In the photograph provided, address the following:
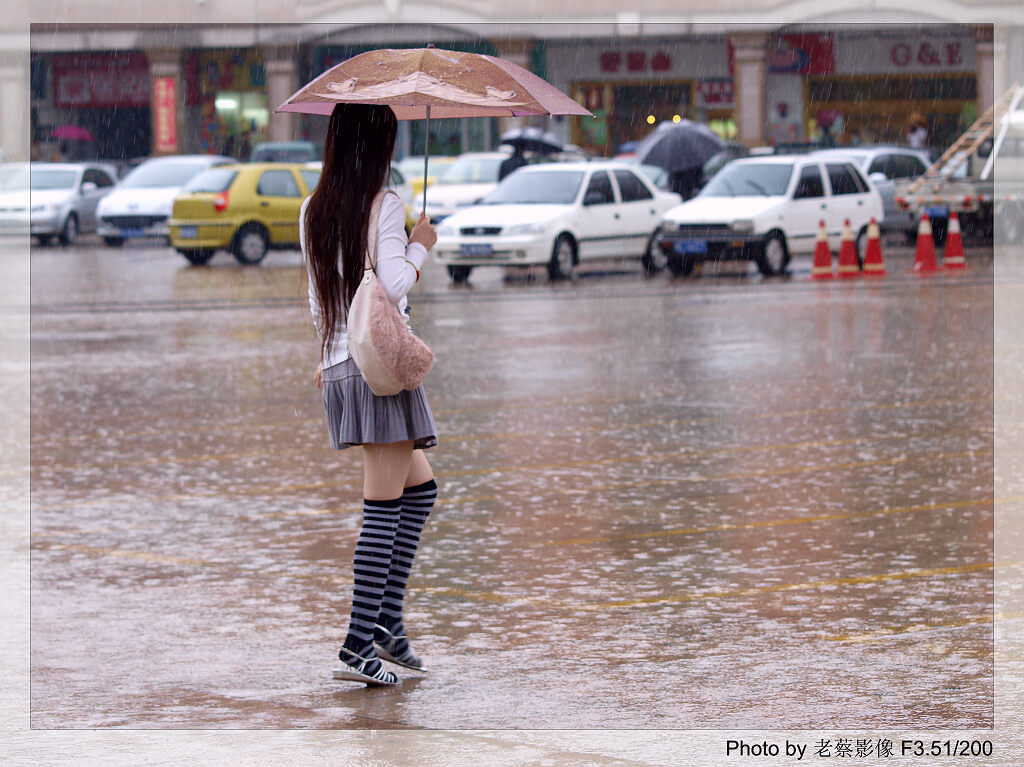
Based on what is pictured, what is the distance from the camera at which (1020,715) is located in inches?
195

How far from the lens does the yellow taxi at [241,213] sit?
1014 inches

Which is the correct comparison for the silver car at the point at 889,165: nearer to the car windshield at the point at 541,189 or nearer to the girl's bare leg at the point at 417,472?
the car windshield at the point at 541,189

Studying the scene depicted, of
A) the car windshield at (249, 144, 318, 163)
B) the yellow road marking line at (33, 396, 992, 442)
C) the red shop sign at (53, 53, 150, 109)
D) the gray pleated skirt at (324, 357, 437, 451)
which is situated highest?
the red shop sign at (53, 53, 150, 109)

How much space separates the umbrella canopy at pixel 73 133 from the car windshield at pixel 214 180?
24.5 metres

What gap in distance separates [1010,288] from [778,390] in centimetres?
821

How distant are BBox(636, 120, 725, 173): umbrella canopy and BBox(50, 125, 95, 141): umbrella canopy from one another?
1005 inches

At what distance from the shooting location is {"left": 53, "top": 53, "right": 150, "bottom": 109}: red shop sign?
2092 inches

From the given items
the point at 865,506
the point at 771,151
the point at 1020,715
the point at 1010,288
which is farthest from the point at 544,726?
the point at 771,151

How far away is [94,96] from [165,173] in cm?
2287

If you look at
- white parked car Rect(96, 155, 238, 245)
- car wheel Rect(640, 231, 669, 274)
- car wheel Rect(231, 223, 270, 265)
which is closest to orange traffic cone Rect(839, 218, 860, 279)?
car wheel Rect(640, 231, 669, 274)

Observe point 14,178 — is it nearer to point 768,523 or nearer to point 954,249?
point 954,249

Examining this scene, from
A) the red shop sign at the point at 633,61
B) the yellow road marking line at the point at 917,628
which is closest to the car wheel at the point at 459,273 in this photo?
the yellow road marking line at the point at 917,628

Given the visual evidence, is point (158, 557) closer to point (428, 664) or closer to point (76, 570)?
point (76, 570)

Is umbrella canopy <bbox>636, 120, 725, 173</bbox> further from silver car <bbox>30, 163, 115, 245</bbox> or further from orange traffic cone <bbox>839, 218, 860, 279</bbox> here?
silver car <bbox>30, 163, 115, 245</bbox>
